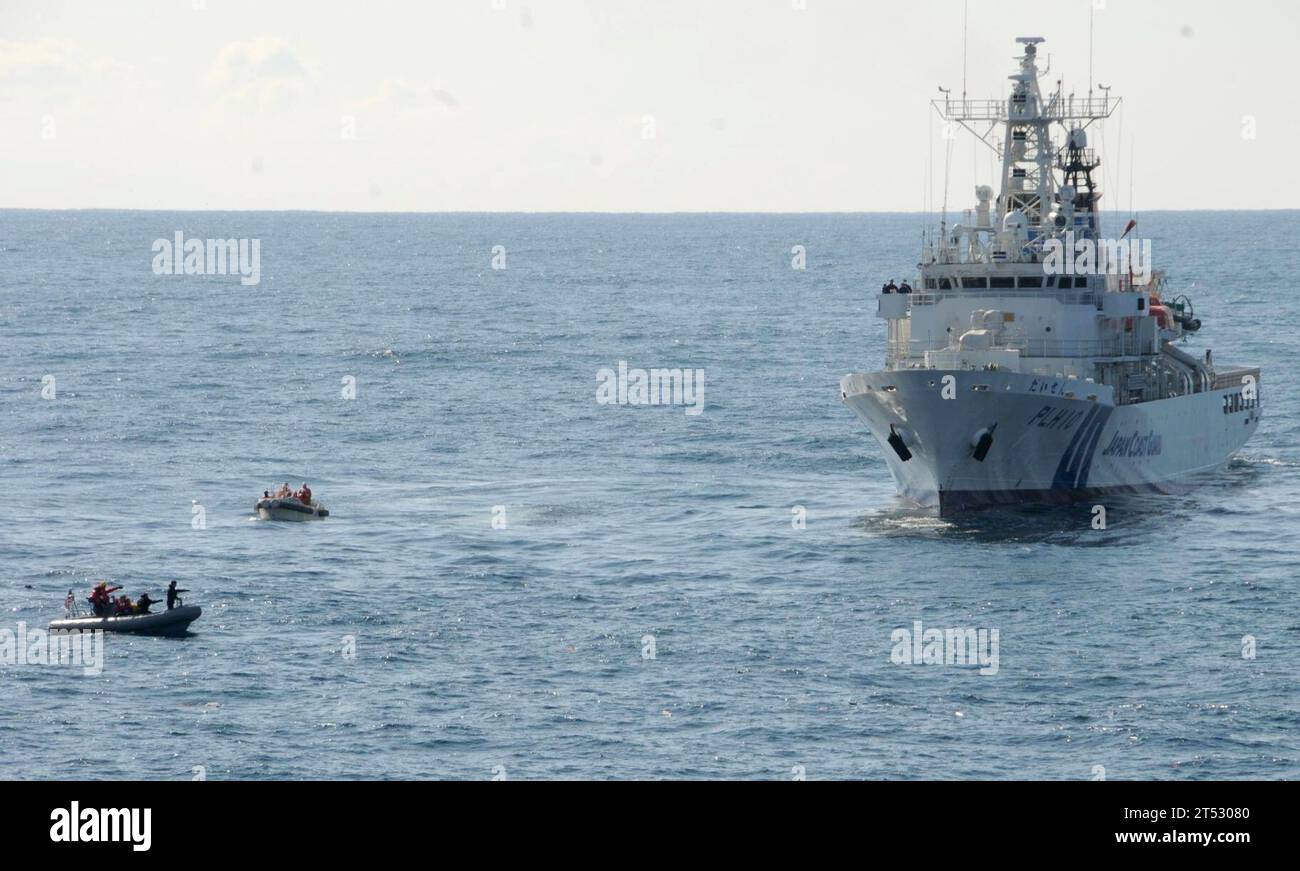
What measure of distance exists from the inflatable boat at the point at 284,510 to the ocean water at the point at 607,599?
1.08m

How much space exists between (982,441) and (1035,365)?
686 cm

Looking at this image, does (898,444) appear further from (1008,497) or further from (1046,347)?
(1046,347)

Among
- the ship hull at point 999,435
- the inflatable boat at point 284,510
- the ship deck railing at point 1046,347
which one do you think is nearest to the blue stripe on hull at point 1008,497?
the ship hull at point 999,435

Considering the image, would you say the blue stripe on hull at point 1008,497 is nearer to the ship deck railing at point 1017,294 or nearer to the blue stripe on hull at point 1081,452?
the blue stripe on hull at point 1081,452

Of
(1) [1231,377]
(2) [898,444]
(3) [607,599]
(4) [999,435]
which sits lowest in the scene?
(3) [607,599]

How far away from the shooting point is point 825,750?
128 ft

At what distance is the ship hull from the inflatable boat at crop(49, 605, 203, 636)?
27.5 metres

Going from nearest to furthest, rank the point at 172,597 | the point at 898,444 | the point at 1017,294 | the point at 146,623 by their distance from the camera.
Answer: the point at 146,623 → the point at 172,597 → the point at 898,444 → the point at 1017,294

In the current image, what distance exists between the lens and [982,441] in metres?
65.8

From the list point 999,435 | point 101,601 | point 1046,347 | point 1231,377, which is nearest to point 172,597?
point 101,601

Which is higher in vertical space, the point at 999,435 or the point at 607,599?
the point at 999,435

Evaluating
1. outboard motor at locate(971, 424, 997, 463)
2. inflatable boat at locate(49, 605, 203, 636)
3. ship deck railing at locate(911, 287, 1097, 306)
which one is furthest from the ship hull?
inflatable boat at locate(49, 605, 203, 636)

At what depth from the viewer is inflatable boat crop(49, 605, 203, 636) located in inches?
1971
